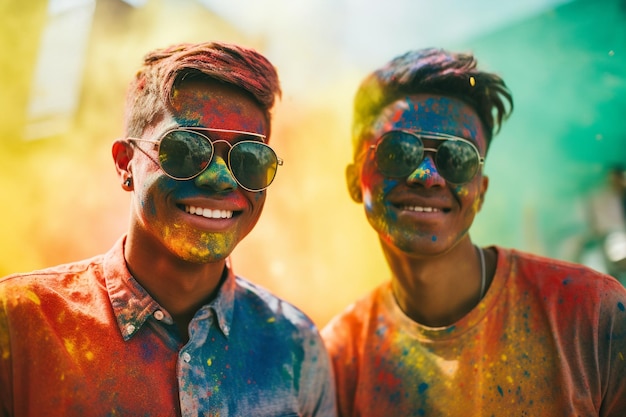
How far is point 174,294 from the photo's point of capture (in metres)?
2.27

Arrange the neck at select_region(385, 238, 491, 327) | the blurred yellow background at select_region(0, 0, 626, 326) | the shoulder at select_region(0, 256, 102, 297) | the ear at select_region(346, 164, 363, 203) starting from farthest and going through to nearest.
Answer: the blurred yellow background at select_region(0, 0, 626, 326) < the ear at select_region(346, 164, 363, 203) < the neck at select_region(385, 238, 491, 327) < the shoulder at select_region(0, 256, 102, 297)

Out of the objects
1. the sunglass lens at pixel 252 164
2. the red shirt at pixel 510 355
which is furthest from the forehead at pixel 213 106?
the red shirt at pixel 510 355

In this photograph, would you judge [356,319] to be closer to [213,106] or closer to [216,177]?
[216,177]

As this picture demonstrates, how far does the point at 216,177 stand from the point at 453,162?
129 centimetres

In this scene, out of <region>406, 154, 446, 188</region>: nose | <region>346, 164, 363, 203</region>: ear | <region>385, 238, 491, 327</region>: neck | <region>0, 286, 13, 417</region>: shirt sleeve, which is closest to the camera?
<region>0, 286, 13, 417</region>: shirt sleeve

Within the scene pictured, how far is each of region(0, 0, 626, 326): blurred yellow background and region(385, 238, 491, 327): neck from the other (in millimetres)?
2662

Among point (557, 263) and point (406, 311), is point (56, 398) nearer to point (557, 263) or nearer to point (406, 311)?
point (406, 311)

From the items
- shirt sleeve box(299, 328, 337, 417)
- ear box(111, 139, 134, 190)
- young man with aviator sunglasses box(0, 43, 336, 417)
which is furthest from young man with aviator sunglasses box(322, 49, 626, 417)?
ear box(111, 139, 134, 190)

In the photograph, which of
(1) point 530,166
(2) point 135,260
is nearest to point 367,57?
(1) point 530,166

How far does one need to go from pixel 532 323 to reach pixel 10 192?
376 cm

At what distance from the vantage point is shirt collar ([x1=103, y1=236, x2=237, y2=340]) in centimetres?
208

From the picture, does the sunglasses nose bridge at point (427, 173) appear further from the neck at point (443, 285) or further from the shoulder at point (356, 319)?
the shoulder at point (356, 319)

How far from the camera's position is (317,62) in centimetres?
588

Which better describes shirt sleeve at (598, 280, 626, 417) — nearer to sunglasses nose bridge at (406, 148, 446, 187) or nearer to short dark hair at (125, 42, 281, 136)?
sunglasses nose bridge at (406, 148, 446, 187)
